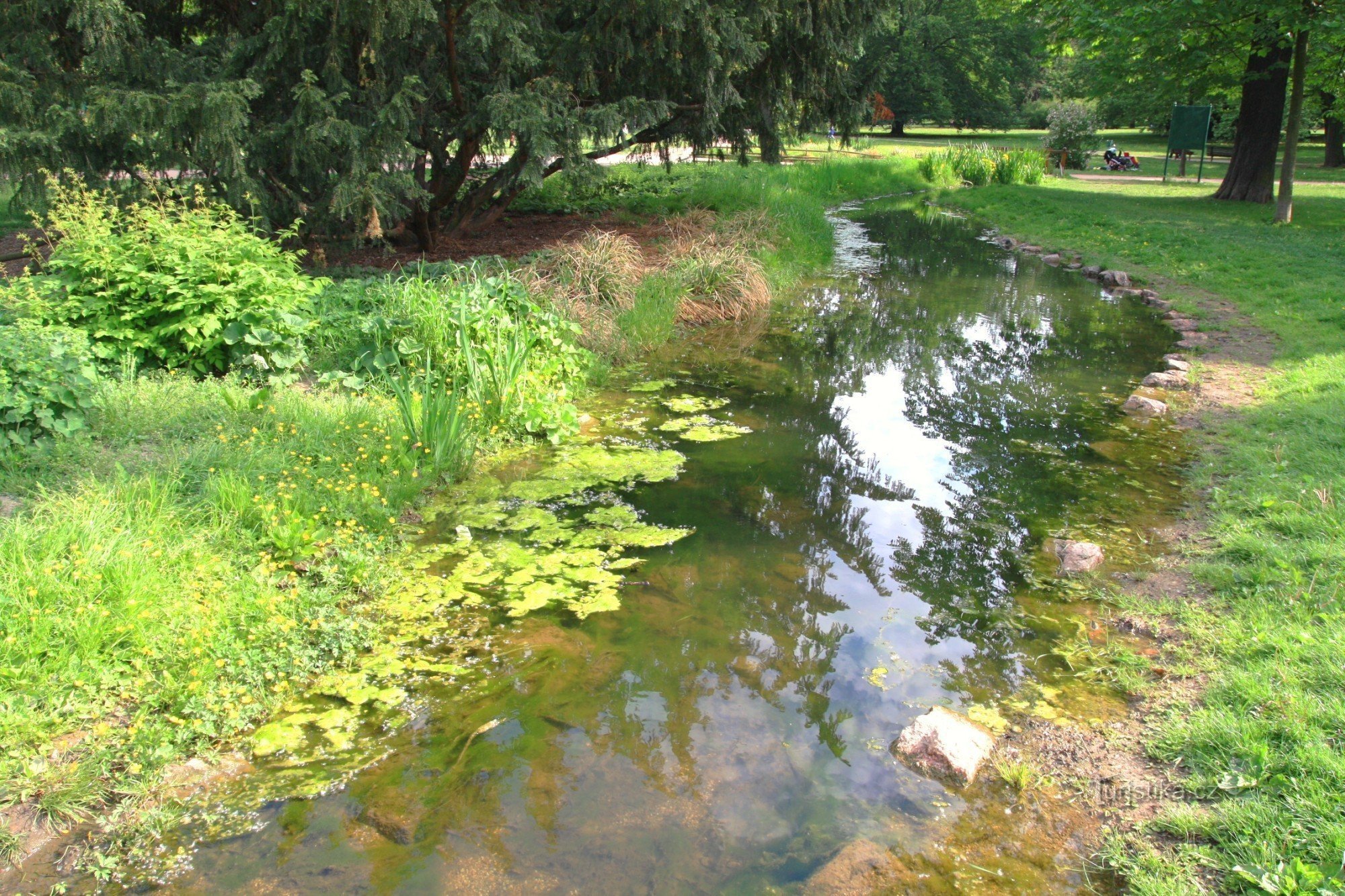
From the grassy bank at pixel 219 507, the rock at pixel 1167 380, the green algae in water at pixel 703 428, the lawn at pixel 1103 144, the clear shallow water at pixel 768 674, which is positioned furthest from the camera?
the lawn at pixel 1103 144

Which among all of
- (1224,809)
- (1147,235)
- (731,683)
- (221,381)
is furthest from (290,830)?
(1147,235)

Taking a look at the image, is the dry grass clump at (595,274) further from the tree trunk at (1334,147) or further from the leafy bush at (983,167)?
the tree trunk at (1334,147)

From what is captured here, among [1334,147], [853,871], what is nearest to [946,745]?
[853,871]

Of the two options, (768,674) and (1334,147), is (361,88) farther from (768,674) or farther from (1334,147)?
(1334,147)

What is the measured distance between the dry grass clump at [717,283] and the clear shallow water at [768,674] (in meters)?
2.79

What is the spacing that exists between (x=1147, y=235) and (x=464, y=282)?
12.3m

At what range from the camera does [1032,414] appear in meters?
7.25

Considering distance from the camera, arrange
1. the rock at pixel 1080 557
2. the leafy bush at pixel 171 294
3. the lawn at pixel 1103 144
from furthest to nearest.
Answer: the lawn at pixel 1103 144, the leafy bush at pixel 171 294, the rock at pixel 1080 557

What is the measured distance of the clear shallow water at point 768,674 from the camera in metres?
2.94

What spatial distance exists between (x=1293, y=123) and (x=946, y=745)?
638 inches

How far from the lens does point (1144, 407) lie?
282 inches

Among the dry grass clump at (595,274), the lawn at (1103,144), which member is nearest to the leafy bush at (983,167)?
the lawn at (1103,144)

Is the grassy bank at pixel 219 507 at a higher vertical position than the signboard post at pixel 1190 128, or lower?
lower

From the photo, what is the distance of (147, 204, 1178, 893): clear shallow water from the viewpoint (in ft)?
9.65
